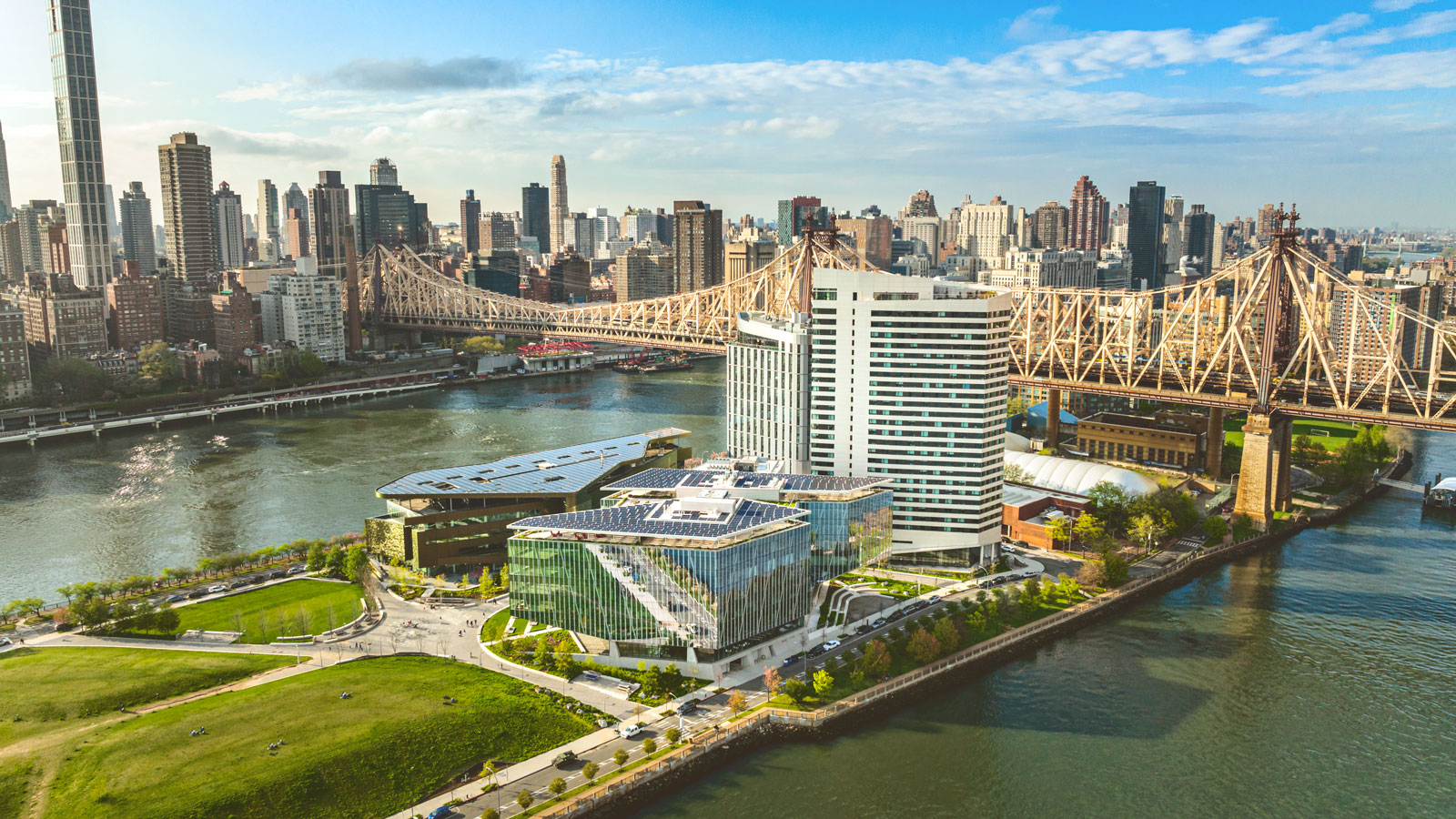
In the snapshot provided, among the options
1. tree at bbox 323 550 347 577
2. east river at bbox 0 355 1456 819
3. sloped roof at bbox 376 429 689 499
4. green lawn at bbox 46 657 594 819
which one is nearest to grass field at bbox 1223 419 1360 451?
east river at bbox 0 355 1456 819

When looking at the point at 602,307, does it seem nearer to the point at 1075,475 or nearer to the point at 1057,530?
the point at 1075,475

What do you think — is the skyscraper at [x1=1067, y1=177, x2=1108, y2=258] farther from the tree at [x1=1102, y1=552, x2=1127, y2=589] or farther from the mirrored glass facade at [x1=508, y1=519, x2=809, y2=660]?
the mirrored glass facade at [x1=508, y1=519, x2=809, y2=660]

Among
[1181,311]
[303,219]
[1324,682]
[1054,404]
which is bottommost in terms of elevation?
[1324,682]

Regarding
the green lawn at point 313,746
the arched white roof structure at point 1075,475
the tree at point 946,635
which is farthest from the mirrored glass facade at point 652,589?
the arched white roof structure at point 1075,475

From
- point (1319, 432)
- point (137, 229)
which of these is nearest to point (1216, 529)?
point (1319, 432)

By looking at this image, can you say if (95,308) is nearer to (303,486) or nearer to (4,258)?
(303,486)

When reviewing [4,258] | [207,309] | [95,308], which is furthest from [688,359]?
[4,258]
